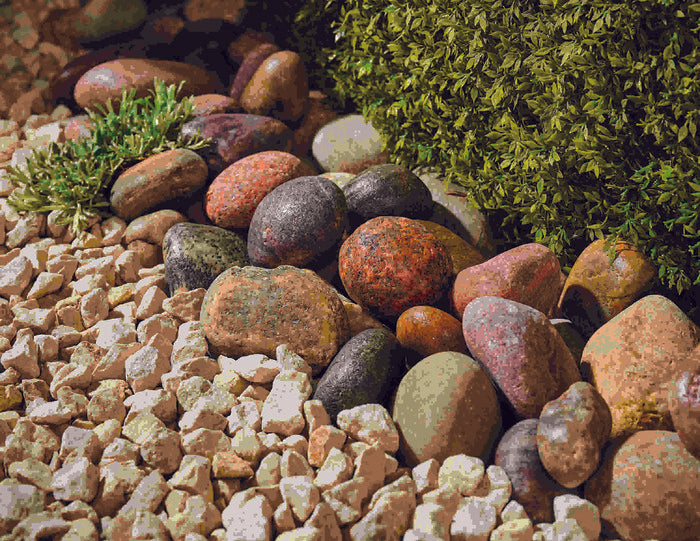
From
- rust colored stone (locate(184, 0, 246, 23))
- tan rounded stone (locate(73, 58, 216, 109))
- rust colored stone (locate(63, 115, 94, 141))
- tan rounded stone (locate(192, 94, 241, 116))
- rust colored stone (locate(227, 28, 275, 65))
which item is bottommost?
rust colored stone (locate(63, 115, 94, 141))

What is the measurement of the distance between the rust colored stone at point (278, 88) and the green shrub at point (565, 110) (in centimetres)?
109

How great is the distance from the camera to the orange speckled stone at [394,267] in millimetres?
3289

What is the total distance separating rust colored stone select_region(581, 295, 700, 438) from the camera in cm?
265

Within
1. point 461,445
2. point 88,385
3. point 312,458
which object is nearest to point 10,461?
point 88,385

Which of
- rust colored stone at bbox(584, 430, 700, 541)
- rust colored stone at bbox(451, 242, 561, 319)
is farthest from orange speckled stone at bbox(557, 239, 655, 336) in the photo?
rust colored stone at bbox(584, 430, 700, 541)

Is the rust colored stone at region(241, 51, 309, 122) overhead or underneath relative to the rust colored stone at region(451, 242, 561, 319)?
overhead

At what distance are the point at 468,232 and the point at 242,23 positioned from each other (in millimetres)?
3583

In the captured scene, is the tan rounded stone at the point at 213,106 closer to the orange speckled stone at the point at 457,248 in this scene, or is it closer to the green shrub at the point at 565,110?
the green shrub at the point at 565,110

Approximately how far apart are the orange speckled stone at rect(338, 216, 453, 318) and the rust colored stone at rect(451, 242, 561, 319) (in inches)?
5.9

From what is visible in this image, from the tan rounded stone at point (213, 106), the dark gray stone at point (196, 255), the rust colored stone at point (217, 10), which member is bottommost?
the dark gray stone at point (196, 255)

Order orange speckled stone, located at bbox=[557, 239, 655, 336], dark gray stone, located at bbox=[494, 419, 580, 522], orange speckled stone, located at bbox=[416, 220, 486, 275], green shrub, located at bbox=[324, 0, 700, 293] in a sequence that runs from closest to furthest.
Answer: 1. dark gray stone, located at bbox=[494, 419, 580, 522]
2. green shrub, located at bbox=[324, 0, 700, 293]
3. orange speckled stone, located at bbox=[557, 239, 655, 336]
4. orange speckled stone, located at bbox=[416, 220, 486, 275]

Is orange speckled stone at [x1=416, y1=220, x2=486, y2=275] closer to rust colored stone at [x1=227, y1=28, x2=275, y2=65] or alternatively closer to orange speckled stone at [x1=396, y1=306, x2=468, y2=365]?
orange speckled stone at [x1=396, y1=306, x2=468, y2=365]

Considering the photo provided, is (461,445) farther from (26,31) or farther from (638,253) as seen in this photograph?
(26,31)

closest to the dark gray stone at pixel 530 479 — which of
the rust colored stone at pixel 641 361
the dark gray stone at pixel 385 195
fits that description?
the rust colored stone at pixel 641 361
